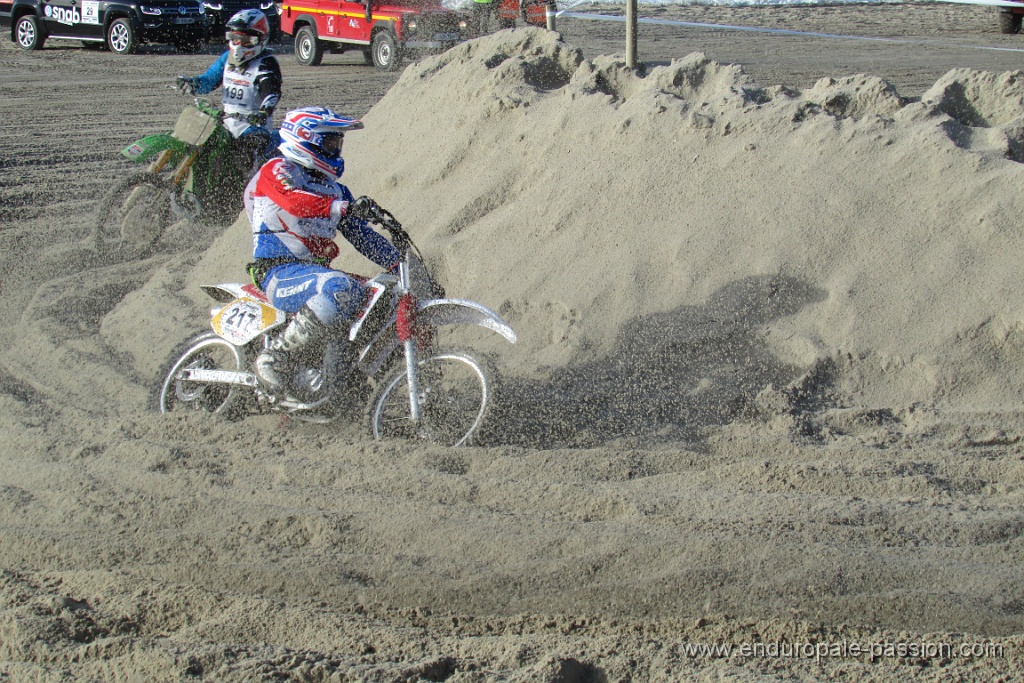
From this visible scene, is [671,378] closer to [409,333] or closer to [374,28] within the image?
[409,333]

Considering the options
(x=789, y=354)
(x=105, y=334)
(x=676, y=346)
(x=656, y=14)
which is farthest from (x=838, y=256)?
(x=656, y=14)

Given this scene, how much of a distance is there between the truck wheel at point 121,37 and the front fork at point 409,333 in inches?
630

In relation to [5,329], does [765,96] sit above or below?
above

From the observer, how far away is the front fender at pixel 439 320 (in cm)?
457

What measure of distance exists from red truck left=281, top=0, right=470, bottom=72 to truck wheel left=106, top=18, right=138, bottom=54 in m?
2.72

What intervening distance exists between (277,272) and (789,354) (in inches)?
104

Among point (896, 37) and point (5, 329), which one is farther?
point (896, 37)

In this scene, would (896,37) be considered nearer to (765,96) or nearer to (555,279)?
(765,96)

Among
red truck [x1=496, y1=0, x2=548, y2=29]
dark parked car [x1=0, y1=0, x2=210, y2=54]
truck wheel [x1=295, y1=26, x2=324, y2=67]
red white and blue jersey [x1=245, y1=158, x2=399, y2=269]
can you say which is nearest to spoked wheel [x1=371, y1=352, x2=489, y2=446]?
red white and blue jersey [x1=245, y1=158, x2=399, y2=269]

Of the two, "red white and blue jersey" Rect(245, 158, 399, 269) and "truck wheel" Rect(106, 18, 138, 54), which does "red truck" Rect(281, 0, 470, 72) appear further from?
"red white and blue jersey" Rect(245, 158, 399, 269)

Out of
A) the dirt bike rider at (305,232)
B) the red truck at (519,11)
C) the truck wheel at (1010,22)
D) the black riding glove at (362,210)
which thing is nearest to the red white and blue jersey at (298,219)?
the dirt bike rider at (305,232)

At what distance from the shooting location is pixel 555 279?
595 centimetres

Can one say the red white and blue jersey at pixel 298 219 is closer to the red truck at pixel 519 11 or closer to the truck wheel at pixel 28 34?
the red truck at pixel 519 11

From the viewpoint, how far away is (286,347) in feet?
15.8
